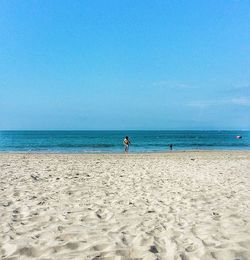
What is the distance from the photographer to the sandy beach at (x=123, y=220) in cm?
421

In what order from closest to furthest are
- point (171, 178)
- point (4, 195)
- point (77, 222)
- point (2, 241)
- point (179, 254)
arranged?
point (179, 254) → point (2, 241) → point (77, 222) → point (4, 195) → point (171, 178)

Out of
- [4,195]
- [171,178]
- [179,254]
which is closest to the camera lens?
[179,254]

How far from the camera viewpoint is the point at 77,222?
18.0ft

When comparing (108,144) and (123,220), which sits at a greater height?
(123,220)

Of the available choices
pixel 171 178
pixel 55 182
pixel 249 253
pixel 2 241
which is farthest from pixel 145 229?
pixel 171 178

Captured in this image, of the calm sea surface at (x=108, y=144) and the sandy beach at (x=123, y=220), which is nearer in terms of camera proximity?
the sandy beach at (x=123, y=220)

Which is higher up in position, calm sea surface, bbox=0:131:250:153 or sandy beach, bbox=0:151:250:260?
sandy beach, bbox=0:151:250:260

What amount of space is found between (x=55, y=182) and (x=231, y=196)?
4.58m

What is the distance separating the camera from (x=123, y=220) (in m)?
5.60

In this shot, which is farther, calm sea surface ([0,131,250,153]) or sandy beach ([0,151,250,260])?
calm sea surface ([0,131,250,153])

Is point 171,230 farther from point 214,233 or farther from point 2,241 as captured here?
point 2,241

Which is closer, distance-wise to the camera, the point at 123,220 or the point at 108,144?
the point at 123,220

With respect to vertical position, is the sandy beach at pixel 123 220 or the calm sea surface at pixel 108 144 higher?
the sandy beach at pixel 123 220

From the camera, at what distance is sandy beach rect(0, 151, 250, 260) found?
4215mm
